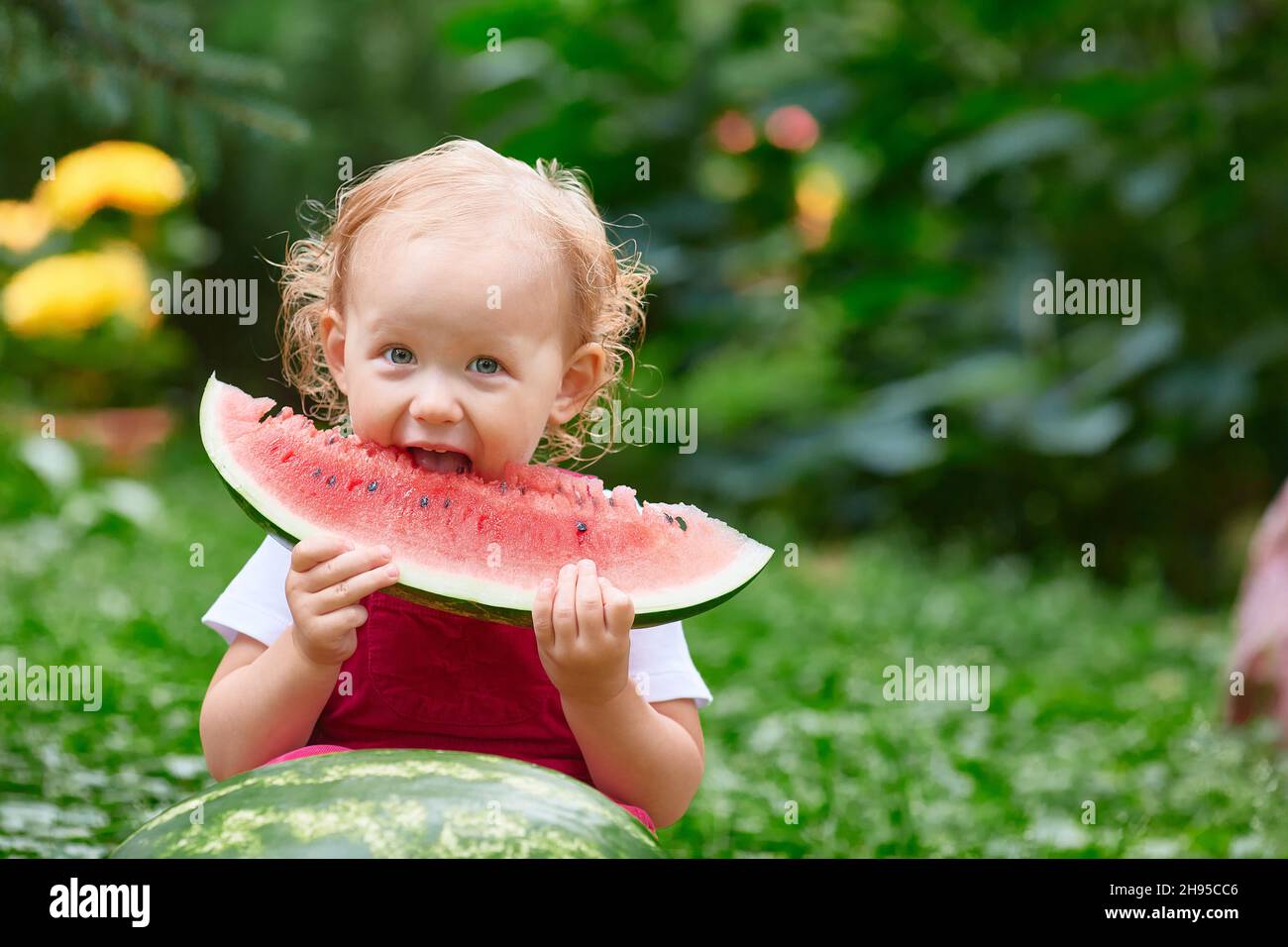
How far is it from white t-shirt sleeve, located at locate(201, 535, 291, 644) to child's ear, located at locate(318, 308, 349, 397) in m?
0.25

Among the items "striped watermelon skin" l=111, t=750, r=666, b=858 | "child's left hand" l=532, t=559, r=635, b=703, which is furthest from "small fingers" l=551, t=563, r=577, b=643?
"striped watermelon skin" l=111, t=750, r=666, b=858

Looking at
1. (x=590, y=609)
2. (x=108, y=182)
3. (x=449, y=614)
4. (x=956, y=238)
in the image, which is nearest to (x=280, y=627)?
(x=449, y=614)

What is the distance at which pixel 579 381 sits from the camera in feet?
6.77

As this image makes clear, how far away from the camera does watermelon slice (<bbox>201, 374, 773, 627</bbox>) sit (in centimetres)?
183

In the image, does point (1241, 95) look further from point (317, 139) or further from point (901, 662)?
point (317, 139)

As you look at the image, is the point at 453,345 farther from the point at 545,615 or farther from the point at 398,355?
the point at 545,615

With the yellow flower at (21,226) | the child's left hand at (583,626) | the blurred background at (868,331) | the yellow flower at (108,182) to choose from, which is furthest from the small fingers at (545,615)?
the yellow flower at (108,182)

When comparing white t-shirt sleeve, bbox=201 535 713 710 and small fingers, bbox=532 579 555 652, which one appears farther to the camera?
white t-shirt sleeve, bbox=201 535 713 710

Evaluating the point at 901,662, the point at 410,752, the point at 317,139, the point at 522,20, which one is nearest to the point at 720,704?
the point at 901,662

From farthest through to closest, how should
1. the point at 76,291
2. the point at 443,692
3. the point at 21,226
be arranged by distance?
the point at 76,291 < the point at 21,226 < the point at 443,692

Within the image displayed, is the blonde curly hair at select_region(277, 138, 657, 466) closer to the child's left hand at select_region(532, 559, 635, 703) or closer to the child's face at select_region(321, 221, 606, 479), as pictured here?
the child's face at select_region(321, 221, 606, 479)

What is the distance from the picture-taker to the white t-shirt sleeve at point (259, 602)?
6.47ft

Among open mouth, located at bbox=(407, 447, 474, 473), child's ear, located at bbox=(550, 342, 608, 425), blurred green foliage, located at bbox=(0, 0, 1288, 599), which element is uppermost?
blurred green foliage, located at bbox=(0, 0, 1288, 599)

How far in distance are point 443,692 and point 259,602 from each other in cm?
29
